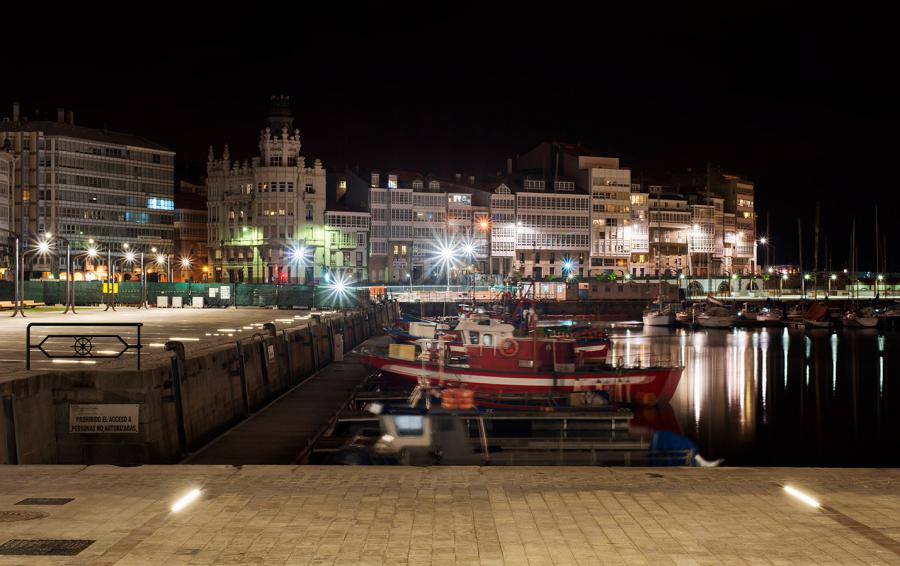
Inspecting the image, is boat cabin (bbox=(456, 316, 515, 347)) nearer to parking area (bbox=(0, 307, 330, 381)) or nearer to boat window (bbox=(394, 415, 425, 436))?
parking area (bbox=(0, 307, 330, 381))

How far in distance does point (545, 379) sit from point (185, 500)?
2376 centimetres

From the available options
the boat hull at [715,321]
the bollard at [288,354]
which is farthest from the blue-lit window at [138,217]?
the bollard at [288,354]

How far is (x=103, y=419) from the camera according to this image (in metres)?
20.4

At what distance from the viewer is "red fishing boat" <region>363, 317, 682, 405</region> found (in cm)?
3544

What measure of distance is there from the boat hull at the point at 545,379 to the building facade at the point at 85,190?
89945 mm

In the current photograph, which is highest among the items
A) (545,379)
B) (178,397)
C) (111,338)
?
(111,338)

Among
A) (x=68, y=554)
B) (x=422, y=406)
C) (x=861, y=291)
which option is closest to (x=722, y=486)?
(x=68, y=554)

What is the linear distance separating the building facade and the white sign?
338 ft

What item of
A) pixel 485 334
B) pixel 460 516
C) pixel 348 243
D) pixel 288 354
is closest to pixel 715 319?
pixel 348 243

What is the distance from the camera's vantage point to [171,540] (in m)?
11.2

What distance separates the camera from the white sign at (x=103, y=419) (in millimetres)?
20031

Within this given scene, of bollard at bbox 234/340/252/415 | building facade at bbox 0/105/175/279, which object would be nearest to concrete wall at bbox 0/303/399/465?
bollard at bbox 234/340/252/415

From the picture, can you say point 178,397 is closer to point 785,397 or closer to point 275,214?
point 785,397

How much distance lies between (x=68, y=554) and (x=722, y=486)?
8.97m
